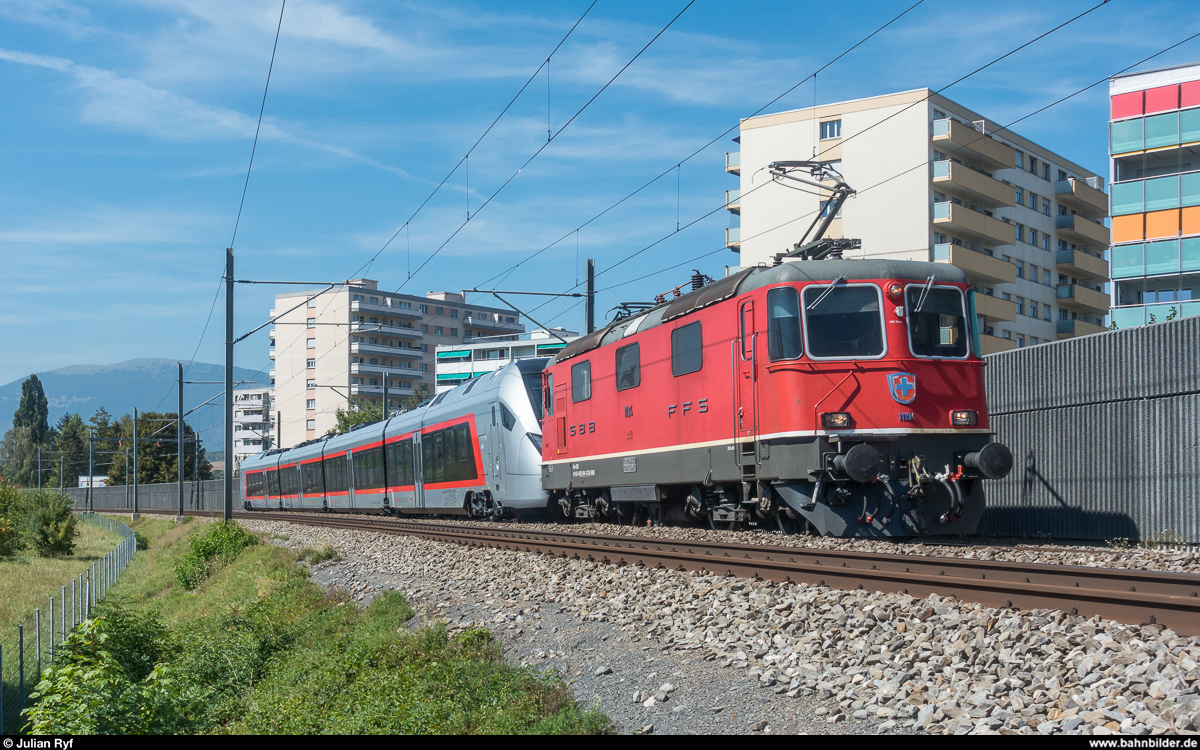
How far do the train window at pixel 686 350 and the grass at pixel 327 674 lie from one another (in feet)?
18.0

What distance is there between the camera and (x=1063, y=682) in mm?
5477

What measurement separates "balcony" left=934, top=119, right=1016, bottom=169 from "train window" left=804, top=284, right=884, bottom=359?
39239 millimetres

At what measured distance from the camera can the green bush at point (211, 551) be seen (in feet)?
83.5

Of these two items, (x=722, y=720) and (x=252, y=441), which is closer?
(x=722, y=720)

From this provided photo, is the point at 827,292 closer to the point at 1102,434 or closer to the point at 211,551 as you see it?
the point at 1102,434

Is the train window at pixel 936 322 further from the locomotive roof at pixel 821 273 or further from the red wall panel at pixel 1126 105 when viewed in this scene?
the red wall panel at pixel 1126 105

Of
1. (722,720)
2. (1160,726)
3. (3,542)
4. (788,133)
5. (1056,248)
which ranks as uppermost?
(788,133)

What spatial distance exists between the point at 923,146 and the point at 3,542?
44607mm

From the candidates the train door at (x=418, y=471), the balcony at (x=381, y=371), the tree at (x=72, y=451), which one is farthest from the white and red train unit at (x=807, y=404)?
the tree at (x=72, y=451)

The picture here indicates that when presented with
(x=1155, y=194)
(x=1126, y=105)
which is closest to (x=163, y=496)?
(x=1126, y=105)

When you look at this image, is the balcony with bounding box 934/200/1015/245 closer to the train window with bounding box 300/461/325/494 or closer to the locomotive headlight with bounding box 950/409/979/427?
the train window with bounding box 300/461/325/494

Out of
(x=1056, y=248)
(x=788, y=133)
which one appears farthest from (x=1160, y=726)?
(x=1056, y=248)
